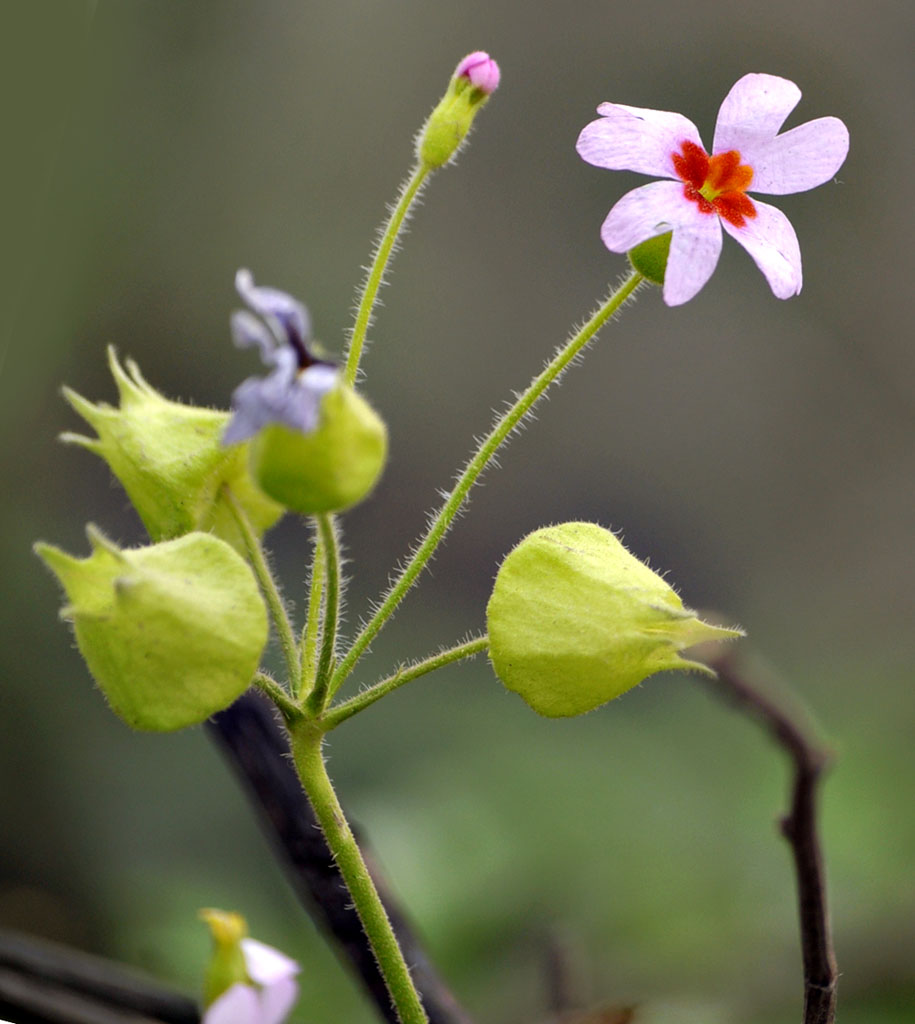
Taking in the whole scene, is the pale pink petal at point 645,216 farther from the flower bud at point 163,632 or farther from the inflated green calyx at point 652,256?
the flower bud at point 163,632

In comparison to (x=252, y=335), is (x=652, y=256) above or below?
above

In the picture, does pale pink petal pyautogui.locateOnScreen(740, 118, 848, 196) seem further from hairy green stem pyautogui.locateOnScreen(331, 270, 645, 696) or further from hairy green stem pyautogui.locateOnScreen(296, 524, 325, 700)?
hairy green stem pyautogui.locateOnScreen(296, 524, 325, 700)

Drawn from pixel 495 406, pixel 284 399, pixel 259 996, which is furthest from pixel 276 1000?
pixel 495 406

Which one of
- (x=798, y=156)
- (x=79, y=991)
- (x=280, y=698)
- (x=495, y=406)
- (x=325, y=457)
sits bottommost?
(x=79, y=991)

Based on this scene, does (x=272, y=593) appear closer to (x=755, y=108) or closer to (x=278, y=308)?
(x=278, y=308)

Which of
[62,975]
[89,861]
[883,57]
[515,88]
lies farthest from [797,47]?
[62,975]

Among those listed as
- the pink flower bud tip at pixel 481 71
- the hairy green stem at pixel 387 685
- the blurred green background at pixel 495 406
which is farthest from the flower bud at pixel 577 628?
the blurred green background at pixel 495 406
